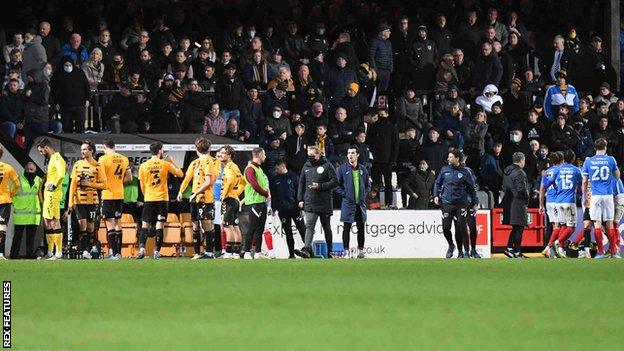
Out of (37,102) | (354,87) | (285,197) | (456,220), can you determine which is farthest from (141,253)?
(354,87)

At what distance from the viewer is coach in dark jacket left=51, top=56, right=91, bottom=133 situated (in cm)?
3262

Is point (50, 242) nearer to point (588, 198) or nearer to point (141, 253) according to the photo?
point (141, 253)

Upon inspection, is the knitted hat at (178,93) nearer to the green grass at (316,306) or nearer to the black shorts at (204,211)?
the black shorts at (204,211)

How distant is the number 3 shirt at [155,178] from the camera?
26.7 meters

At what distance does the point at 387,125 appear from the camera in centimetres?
3434

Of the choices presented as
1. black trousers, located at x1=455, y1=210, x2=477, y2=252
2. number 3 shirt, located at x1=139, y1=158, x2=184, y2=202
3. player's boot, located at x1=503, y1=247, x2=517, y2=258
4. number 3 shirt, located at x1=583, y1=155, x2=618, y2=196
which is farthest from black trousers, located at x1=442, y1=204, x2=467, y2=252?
number 3 shirt, located at x1=139, y1=158, x2=184, y2=202

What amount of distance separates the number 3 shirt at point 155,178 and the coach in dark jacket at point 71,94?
252 inches

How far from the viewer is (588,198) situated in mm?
28984

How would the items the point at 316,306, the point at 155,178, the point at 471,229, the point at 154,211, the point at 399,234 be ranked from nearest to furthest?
the point at 316,306 < the point at 155,178 < the point at 154,211 < the point at 471,229 < the point at 399,234

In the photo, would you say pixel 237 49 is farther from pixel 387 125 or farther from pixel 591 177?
pixel 591 177

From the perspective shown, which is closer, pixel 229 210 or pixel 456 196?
pixel 229 210

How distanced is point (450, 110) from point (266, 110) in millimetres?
4186

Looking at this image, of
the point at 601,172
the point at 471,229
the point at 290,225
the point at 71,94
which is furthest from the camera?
the point at 71,94

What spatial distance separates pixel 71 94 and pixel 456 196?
916cm
